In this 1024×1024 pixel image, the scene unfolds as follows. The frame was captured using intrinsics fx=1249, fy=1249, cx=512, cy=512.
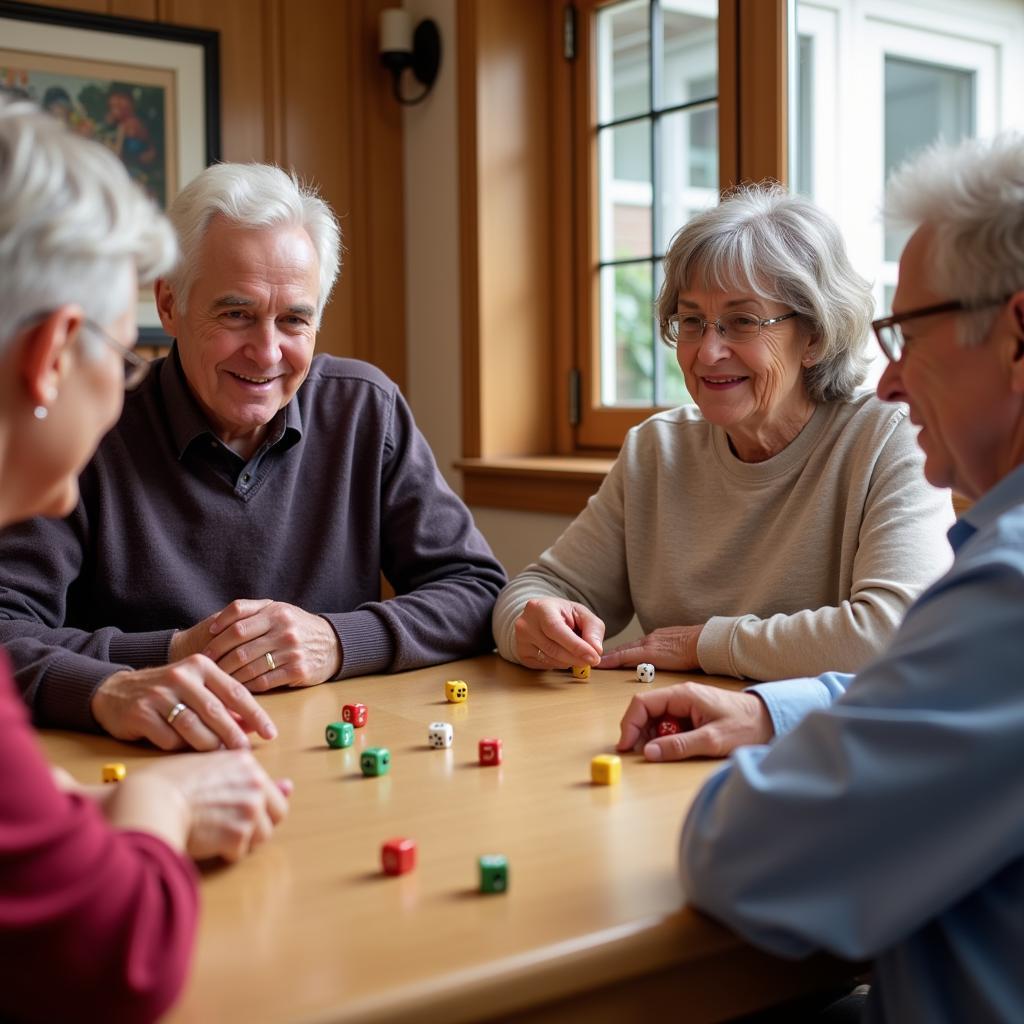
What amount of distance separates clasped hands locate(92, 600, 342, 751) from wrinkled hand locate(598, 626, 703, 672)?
1.59 feet

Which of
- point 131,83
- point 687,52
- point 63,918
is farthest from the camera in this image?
point 131,83

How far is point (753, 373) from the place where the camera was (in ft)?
6.76

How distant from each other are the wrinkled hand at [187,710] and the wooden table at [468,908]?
37mm

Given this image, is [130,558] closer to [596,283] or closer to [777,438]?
[777,438]

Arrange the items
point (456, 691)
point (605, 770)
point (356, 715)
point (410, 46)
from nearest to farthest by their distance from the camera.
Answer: point (605, 770)
point (356, 715)
point (456, 691)
point (410, 46)

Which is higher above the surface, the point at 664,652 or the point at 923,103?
the point at 923,103

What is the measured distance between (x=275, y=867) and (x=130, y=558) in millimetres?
1067

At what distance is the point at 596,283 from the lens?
3.89 m

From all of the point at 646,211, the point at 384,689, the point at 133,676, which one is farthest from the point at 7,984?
the point at 646,211

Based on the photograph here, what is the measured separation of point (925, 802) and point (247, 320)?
1482 millimetres

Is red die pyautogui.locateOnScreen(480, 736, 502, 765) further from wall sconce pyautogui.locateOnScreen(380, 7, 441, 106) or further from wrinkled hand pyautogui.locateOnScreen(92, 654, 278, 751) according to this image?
wall sconce pyautogui.locateOnScreen(380, 7, 441, 106)

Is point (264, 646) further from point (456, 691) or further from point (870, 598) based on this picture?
point (870, 598)

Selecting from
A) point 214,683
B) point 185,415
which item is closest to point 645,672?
point 214,683

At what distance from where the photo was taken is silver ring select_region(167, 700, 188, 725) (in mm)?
1513
